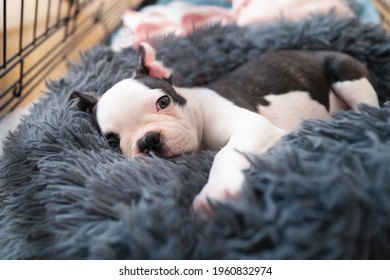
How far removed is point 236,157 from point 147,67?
A: 0.57 meters

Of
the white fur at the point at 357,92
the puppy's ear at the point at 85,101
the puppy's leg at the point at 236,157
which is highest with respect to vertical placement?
the puppy's leg at the point at 236,157

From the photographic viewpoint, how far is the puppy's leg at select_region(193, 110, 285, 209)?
2.45 feet

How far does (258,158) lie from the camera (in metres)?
0.76

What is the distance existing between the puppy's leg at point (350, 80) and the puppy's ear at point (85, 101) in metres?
0.94

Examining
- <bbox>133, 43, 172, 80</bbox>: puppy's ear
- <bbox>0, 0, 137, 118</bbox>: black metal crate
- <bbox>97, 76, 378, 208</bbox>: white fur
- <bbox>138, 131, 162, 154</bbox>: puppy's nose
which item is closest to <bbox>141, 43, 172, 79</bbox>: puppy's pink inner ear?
<bbox>133, 43, 172, 80</bbox>: puppy's ear

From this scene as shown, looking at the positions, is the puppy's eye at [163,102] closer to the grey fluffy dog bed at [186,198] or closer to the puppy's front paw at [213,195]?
the grey fluffy dog bed at [186,198]

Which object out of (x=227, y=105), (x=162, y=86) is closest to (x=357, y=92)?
(x=227, y=105)

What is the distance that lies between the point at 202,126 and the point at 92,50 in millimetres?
690

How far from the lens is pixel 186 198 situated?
2.59 feet

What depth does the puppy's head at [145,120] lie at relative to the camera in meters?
1.00

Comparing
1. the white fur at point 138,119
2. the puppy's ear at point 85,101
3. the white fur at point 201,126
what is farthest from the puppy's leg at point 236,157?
the puppy's ear at point 85,101

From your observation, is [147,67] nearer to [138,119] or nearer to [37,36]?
[138,119]

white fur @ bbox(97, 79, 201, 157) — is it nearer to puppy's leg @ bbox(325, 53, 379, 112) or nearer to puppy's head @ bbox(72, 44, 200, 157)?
puppy's head @ bbox(72, 44, 200, 157)
